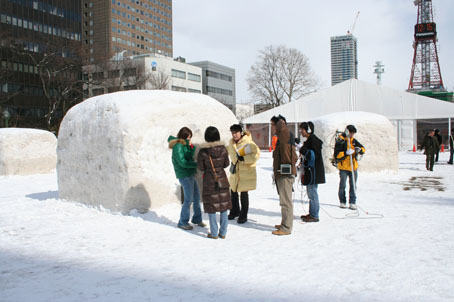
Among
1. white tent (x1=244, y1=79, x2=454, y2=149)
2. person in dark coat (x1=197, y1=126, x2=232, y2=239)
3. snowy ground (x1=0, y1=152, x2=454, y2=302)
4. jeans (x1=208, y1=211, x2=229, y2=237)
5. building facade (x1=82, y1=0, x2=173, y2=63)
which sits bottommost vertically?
snowy ground (x1=0, y1=152, x2=454, y2=302)

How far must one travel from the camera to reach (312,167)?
20.5 ft

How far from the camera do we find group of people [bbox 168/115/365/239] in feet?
17.1

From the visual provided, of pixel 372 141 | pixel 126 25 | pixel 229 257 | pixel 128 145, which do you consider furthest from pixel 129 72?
pixel 126 25

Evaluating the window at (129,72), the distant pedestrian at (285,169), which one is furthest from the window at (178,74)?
the distant pedestrian at (285,169)

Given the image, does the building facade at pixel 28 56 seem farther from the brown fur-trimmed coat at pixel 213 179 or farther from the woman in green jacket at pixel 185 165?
the brown fur-trimmed coat at pixel 213 179

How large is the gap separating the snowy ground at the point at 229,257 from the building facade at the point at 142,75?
97.5ft

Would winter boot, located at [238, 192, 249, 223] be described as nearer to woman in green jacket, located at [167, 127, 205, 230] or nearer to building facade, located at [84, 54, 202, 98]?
woman in green jacket, located at [167, 127, 205, 230]

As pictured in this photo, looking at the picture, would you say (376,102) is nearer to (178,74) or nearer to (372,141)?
(372,141)

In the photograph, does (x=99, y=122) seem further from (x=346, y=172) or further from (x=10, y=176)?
(x=10, y=176)

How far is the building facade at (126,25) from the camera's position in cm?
9081

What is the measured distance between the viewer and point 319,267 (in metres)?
4.10

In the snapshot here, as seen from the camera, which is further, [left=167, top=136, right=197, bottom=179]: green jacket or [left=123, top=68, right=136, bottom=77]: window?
[left=123, top=68, right=136, bottom=77]: window

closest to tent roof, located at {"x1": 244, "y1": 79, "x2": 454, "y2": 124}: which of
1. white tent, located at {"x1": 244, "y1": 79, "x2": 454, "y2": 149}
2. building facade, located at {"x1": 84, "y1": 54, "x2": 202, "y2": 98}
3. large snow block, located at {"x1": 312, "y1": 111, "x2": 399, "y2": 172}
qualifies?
white tent, located at {"x1": 244, "y1": 79, "x2": 454, "y2": 149}

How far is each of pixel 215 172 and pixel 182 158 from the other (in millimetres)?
639
